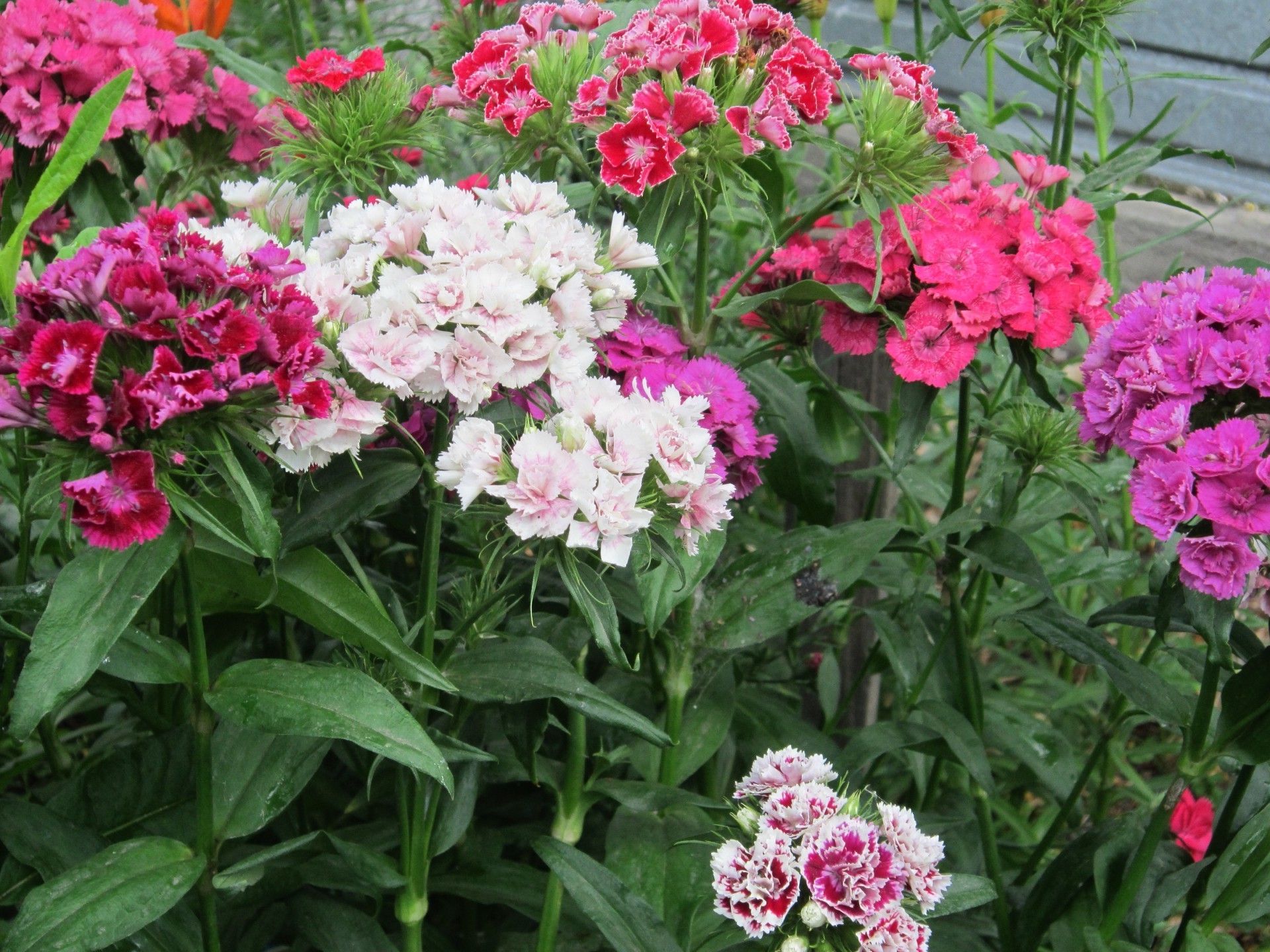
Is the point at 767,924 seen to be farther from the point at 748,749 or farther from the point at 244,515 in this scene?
the point at 748,749

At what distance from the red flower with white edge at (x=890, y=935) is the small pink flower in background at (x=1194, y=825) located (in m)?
0.78

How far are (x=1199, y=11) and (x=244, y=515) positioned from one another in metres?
3.34

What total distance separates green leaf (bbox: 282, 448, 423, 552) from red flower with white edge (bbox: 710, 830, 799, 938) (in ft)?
1.65

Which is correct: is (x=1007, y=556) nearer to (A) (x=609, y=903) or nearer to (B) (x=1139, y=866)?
(B) (x=1139, y=866)

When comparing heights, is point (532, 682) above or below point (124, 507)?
below

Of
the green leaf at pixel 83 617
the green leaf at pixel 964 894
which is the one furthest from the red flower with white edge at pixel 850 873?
the green leaf at pixel 83 617

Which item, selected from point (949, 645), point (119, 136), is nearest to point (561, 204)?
point (119, 136)

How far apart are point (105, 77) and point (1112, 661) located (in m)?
1.55

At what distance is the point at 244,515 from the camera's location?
3.43 feet

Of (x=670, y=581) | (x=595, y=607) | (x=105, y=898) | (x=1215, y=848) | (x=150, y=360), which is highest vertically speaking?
(x=150, y=360)

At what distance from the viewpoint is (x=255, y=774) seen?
1331 mm

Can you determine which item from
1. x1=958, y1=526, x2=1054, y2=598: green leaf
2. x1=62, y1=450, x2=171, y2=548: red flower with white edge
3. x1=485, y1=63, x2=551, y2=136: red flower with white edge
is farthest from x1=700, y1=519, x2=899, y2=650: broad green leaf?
x1=62, y1=450, x2=171, y2=548: red flower with white edge

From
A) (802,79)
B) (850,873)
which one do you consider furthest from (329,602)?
(802,79)

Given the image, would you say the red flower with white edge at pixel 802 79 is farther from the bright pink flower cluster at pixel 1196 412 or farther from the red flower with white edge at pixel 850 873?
the red flower with white edge at pixel 850 873
